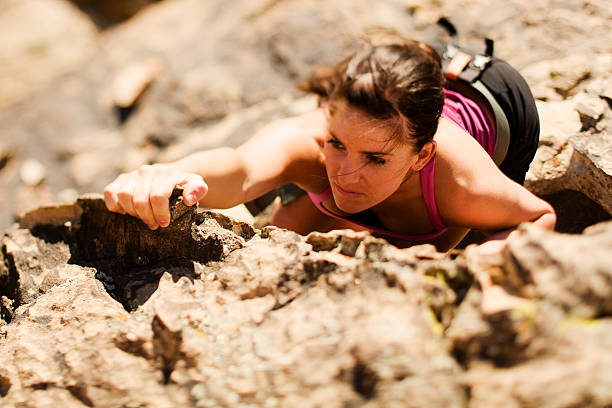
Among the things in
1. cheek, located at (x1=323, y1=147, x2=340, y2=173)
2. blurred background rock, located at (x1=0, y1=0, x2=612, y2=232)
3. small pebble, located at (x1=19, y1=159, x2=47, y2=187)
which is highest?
cheek, located at (x1=323, y1=147, x2=340, y2=173)

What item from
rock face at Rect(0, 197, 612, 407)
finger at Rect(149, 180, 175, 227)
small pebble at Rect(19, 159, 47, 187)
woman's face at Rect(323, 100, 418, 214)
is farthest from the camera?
small pebble at Rect(19, 159, 47, 187)

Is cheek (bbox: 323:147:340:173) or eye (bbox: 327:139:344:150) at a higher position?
eye (bbox: 327:139:344:150)

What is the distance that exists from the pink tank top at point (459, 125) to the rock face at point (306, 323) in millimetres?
584

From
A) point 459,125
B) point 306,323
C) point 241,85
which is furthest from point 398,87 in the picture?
point 241,85

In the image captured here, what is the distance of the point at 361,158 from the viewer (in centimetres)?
170

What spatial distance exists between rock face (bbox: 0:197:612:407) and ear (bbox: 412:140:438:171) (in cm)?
52

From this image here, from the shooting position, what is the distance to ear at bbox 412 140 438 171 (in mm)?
1784

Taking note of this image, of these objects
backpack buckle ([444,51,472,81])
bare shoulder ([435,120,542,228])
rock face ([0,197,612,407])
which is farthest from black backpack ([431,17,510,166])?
rock face ([0,197,612,407])

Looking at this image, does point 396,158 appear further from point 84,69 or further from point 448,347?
point 84,69

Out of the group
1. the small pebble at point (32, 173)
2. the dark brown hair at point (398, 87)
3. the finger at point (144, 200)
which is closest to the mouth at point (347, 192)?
the dark brown hair at point (398, 87)

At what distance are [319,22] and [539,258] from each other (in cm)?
279

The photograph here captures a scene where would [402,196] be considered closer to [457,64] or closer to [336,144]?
[336,144]

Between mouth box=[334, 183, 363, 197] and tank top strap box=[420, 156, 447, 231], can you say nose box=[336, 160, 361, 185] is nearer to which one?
mouth box=[334, 183, 363, 197]

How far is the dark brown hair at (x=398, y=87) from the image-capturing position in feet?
5.25
